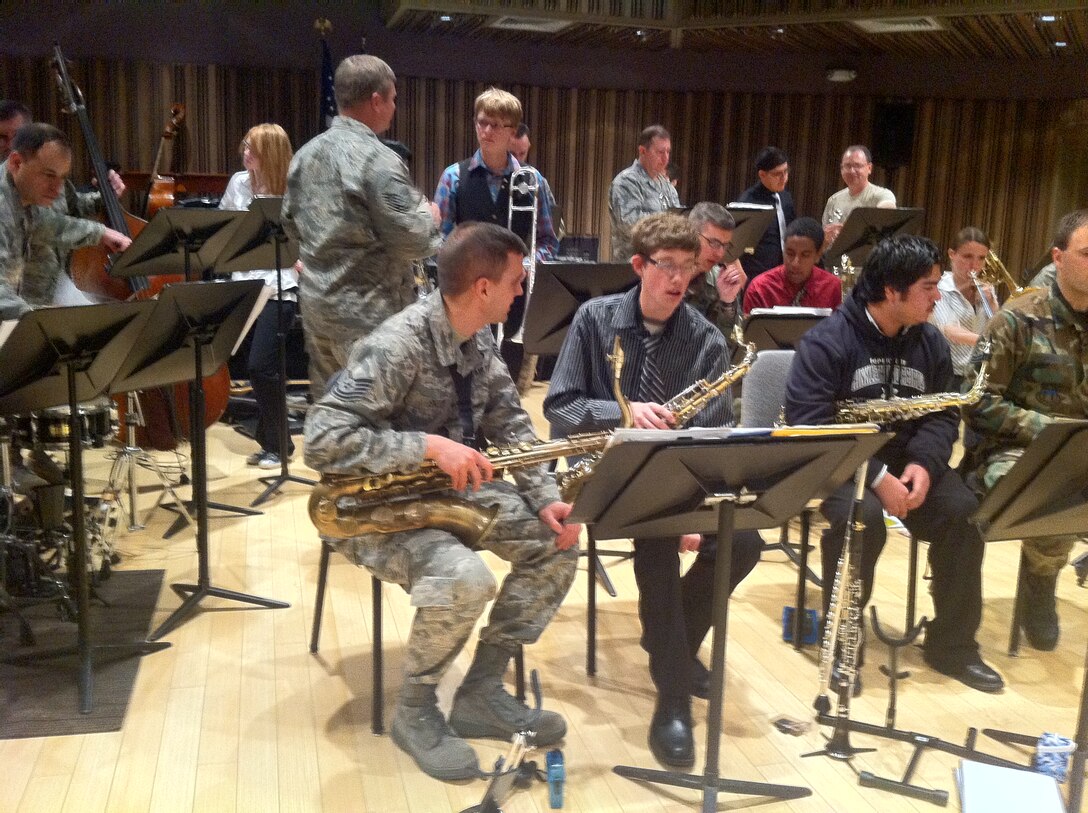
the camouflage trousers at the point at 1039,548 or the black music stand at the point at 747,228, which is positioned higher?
A: the black music stand at the point at 747,228

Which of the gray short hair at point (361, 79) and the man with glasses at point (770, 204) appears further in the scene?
the man with glasses at point (770, 204)

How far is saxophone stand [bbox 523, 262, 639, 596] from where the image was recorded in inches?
172

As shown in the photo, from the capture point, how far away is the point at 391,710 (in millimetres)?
3424

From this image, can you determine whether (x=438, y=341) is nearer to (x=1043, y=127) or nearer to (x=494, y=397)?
(x=494, y=397)

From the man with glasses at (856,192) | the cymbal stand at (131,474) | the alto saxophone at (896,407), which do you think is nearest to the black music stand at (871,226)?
the man with glasses at (856,192)

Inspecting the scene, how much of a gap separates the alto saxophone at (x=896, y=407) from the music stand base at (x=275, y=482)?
2.85m

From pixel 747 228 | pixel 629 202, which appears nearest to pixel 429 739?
pixel 747 228

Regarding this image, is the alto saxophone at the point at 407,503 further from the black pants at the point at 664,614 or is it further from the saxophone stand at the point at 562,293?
the saxophone stand at the point at 562,293

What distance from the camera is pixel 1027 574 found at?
4039mm

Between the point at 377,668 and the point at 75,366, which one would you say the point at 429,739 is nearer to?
the point at 377,668

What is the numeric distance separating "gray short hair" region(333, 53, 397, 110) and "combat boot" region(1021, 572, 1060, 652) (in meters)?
3.09

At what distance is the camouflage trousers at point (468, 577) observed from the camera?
296 centimetres

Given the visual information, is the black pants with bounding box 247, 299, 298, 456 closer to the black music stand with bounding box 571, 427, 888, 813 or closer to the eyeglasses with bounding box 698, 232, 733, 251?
the eyeglasses with bounding box 698, 232, 733, 251

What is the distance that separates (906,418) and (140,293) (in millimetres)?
3717
